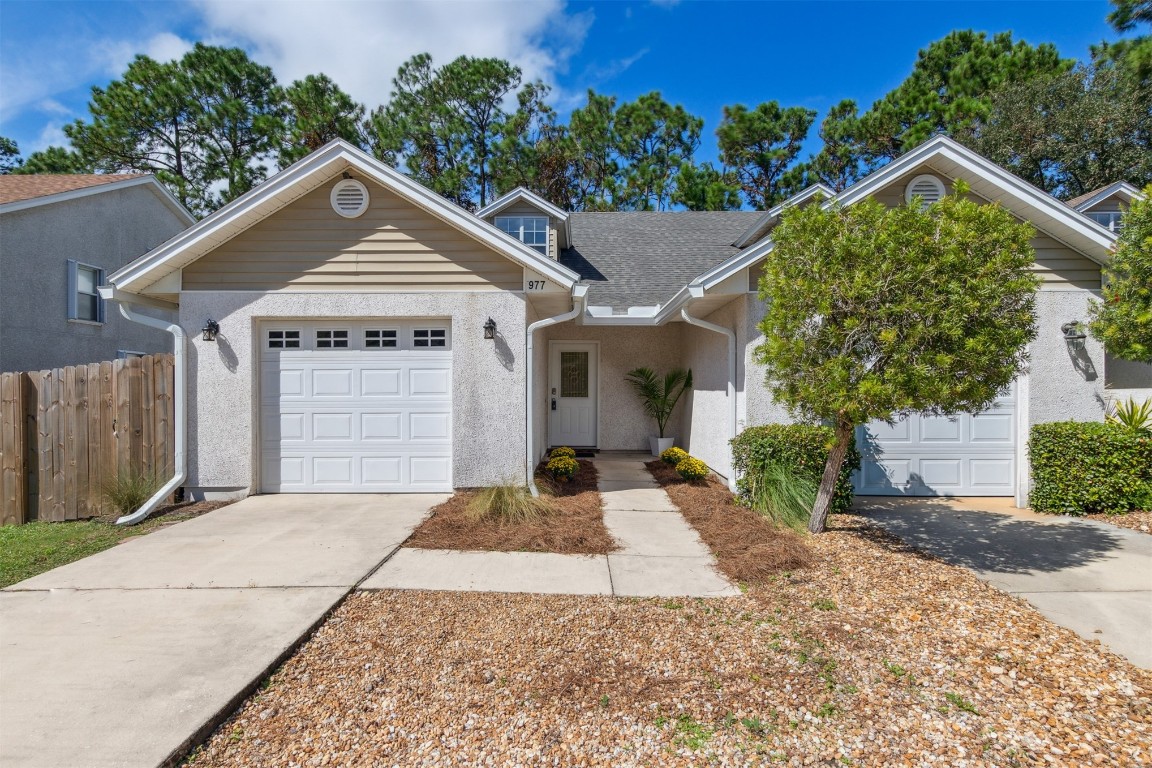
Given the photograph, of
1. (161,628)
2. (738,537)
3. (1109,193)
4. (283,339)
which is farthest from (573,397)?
(1109,193)

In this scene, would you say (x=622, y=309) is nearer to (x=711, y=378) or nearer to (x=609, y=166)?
(x=711, y=378)

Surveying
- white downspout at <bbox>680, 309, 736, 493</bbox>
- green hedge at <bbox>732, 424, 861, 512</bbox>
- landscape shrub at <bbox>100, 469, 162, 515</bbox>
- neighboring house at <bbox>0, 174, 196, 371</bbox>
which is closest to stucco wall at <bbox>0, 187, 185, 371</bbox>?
neighboring house at <bbox>0, 174, 196, 371</bbox>

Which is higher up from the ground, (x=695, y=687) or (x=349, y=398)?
(x=349, y=398)

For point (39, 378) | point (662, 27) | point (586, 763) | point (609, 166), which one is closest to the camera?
point (586, 763)

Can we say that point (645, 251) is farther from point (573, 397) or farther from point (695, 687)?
point (695, 687)

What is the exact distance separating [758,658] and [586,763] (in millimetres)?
1409

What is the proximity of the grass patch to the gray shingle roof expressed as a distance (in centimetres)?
756

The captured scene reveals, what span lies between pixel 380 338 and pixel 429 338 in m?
0.70

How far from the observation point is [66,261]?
1134 centimetres

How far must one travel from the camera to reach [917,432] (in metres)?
7.75

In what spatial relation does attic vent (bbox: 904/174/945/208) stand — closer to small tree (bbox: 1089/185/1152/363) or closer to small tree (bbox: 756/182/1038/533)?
small tree (bbox: 1089/185/1152/363)

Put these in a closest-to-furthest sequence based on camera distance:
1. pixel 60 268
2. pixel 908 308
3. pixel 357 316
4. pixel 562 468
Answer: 1. pixel 908 308
2. pixel 357 316
3. pixel 562 468
4. pixel 60 268

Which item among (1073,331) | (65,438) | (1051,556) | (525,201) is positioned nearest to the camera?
(1051,556)

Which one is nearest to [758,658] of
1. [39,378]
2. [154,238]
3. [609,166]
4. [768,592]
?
[768,592]
